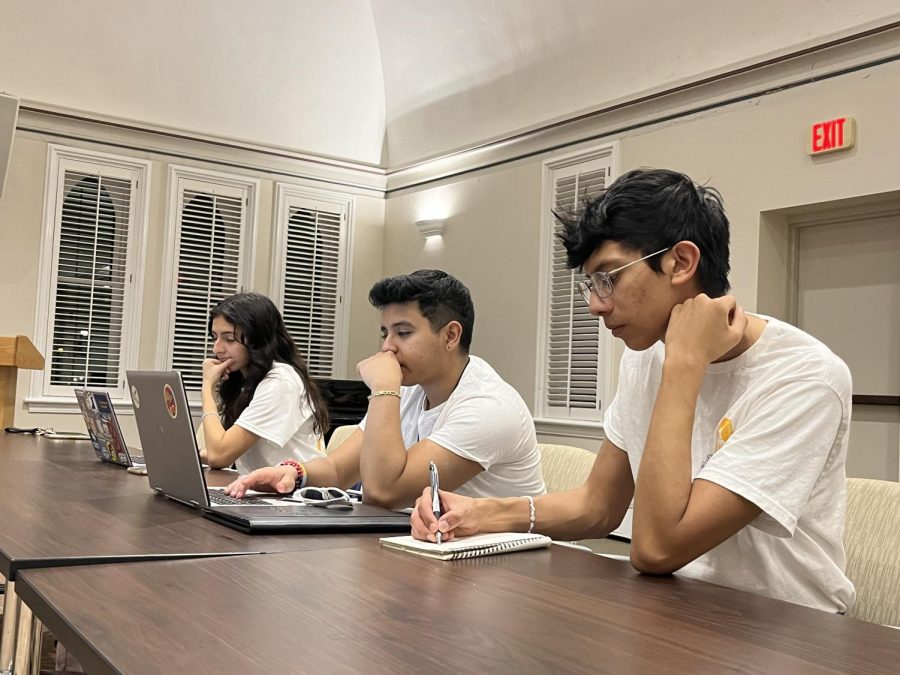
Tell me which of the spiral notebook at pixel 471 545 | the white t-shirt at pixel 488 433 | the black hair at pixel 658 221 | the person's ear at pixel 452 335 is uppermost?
the black hair at pixel 658 221

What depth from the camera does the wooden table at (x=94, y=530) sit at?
1326mm

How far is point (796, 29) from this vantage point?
164 inches

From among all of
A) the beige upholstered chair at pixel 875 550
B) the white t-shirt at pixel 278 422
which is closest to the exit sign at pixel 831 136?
the white t-shirt at pixel 278 422

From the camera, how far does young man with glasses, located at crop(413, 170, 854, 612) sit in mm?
1376

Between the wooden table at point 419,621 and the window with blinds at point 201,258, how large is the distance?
531 centimetres

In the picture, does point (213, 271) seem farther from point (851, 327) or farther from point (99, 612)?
point (99, 612)

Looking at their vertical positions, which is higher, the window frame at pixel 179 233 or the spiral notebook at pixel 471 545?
the window frame at pixel 179 233

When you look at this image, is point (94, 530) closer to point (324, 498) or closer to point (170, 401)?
point (170, 401)

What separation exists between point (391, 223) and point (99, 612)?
6.32m

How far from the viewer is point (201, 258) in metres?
6.51

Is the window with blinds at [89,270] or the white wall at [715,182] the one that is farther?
the window with blinds at [89,270]

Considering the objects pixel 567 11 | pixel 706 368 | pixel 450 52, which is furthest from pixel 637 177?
pixel 450 52

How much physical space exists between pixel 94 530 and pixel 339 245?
18.5 ft

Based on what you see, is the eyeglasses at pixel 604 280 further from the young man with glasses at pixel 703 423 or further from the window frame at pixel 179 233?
the window frame at pixel 179 233
